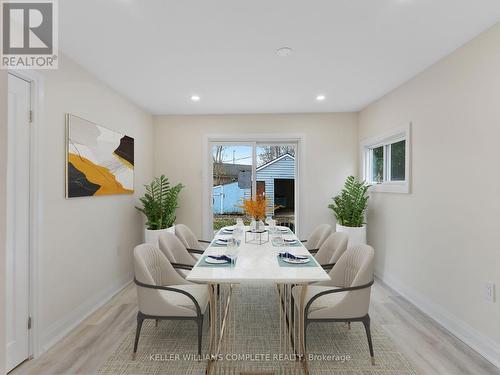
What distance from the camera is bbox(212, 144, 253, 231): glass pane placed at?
4.97 meters

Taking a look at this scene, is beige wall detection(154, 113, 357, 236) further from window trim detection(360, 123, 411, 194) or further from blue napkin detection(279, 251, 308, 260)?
blue napkin detection(279, 251, 308, 260)

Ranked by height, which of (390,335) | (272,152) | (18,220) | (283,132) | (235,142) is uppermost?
(283,132)

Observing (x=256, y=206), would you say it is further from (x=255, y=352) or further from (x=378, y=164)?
(x=378, y=164)

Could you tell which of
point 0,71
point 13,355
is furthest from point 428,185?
point 13,355

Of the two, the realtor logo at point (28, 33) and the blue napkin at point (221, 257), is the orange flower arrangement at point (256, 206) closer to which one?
the blue napkin at point (221, 257)

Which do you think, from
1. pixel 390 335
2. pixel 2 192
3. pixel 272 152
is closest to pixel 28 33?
pixel 2 192

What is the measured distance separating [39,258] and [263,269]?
1.84 m

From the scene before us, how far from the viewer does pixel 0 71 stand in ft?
2.74

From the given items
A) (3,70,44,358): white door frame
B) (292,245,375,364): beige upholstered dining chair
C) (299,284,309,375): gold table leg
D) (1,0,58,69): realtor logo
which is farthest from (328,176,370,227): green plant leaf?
(1,0,58,69): realtor logo

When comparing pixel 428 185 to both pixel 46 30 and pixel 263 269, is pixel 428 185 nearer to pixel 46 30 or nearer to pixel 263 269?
pixel 263 269

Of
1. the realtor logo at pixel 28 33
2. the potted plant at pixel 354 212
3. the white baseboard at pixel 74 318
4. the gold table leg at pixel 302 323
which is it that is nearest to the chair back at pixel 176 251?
the white baseboard at pixel 74 318

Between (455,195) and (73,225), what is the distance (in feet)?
11.9

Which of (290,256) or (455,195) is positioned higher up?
(455,195)

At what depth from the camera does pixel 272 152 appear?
497 cm
